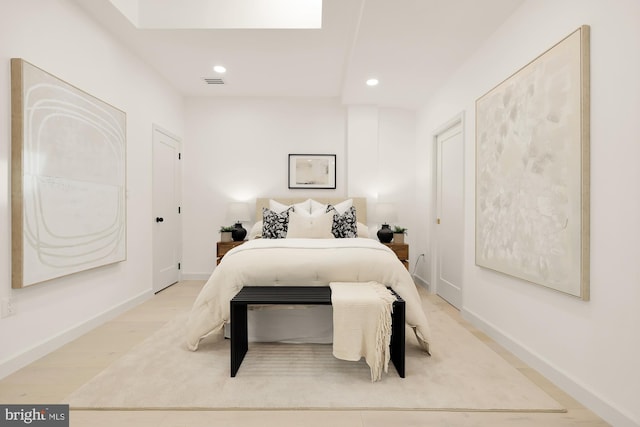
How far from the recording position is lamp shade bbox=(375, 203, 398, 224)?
448 cm

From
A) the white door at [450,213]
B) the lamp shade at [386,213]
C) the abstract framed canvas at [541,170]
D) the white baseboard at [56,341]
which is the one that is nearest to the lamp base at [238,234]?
the white baseboard at [56,341]

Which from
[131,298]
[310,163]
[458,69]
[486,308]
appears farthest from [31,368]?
[458,69]

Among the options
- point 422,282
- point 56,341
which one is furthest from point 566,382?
point 56,341

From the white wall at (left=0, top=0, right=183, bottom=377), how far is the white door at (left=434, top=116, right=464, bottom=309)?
338 cm

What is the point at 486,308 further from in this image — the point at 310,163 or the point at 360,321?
the point at 310,163

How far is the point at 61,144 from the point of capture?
8.20ft

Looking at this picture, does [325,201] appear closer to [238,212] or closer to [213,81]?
[238,212]

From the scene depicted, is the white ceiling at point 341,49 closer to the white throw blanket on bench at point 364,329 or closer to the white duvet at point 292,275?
the white duvet at point 292,275

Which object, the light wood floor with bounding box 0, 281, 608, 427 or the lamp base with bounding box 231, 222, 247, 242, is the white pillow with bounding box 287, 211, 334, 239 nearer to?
the lamp base with bounding box 231, 222, 247, 242

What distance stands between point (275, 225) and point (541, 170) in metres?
2.72

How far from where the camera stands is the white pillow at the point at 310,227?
3670 mm

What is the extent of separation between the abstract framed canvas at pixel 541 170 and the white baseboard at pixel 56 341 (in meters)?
3.32

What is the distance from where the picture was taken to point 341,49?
3412 millimetres

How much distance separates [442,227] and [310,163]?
2009 millimetres
